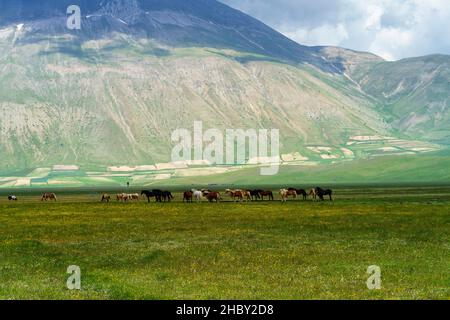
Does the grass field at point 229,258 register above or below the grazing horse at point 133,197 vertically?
above

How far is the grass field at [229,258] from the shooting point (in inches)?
1055

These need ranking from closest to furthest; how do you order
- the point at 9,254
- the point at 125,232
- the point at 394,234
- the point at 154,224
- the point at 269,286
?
1. the point at 269,286
2. the point at 9,254
3. the point at 394,234
4. the point at 125,232
5. the point at 154,224

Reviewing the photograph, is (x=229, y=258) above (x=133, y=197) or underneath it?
above

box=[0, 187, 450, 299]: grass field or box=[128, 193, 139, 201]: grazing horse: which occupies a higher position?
box=[0, 187, 450, 299]: grass field

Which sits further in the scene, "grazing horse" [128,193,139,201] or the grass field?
"grazing horse" [128,193,139,201]

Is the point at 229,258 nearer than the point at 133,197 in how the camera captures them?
Yes

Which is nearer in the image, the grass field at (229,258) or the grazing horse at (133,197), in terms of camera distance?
the grass field at (229,258)

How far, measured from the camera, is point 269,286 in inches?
1095

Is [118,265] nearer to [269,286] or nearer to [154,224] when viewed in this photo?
[269,286]

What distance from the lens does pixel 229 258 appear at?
36.8 m

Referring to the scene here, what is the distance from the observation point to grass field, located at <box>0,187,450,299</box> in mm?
26797

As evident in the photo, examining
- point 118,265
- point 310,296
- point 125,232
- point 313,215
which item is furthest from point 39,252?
point 313,215
